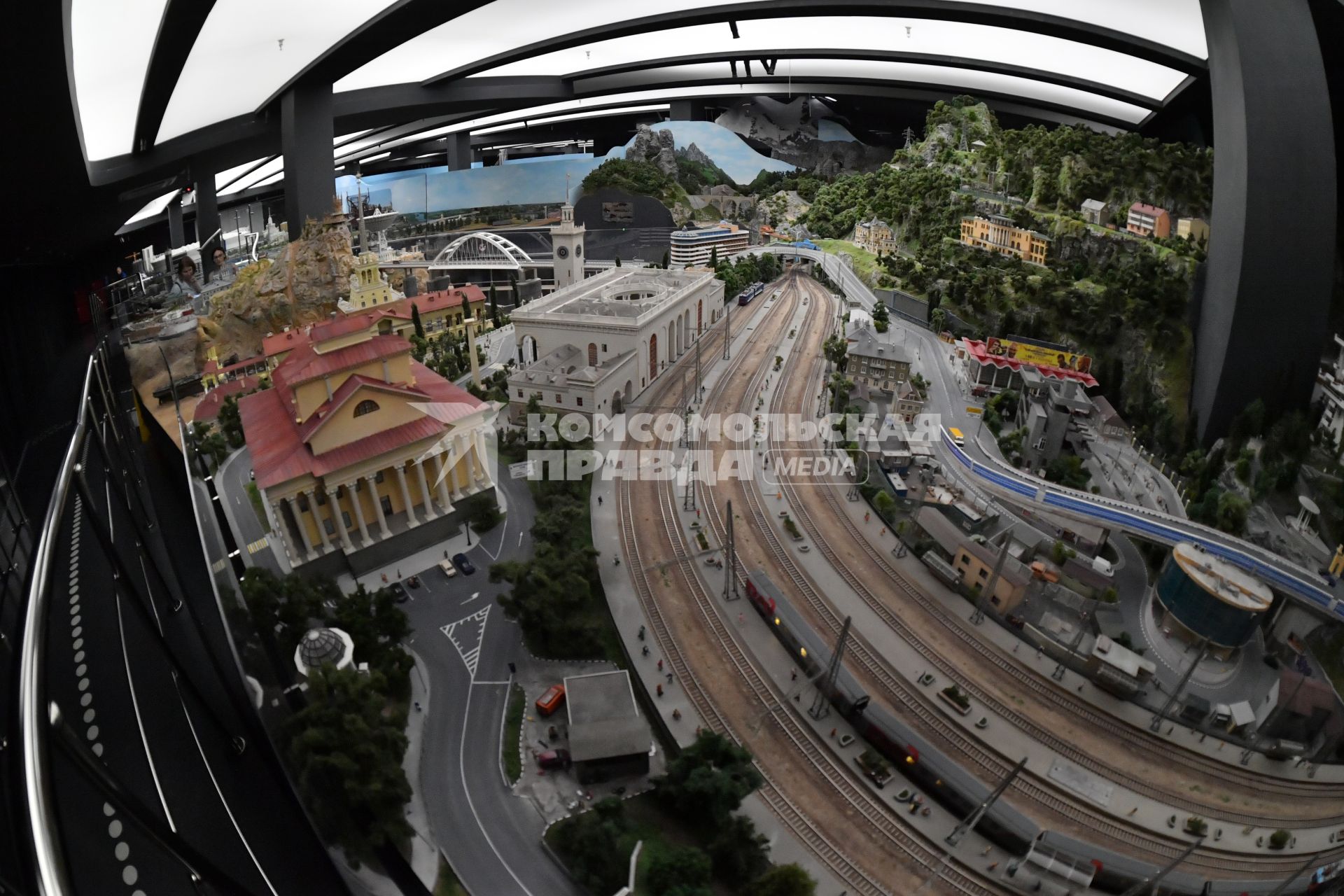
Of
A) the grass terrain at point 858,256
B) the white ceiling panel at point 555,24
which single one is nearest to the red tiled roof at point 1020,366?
the grass terrain at point 858,256

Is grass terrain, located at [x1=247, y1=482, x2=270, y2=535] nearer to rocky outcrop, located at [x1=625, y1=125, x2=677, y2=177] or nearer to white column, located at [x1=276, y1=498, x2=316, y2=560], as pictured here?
white column, located at [x1=276, y1=498, x2=316, y2=560]

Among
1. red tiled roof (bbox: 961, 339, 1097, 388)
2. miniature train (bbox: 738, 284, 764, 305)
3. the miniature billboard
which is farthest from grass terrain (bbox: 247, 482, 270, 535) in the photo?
miniature train (bbox: 738, 284, 764, 305)

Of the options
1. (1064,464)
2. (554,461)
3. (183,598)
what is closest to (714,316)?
(554,461)

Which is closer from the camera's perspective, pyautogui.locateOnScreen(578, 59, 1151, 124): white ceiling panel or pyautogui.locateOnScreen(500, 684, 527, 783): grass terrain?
pyautogui.locateOnScreen(500, 684, 527, 783): grass terrain

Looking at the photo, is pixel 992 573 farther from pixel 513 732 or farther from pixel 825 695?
pixel 513 732

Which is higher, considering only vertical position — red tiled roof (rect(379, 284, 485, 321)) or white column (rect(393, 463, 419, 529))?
red tiled roof (rect(379, 284, 485, 321))

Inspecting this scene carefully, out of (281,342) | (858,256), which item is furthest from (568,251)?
(281,342)
